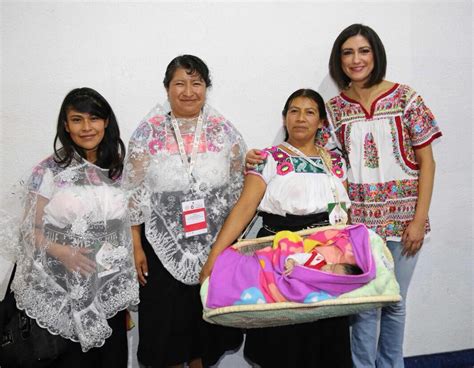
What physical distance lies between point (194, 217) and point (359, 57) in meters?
1.05

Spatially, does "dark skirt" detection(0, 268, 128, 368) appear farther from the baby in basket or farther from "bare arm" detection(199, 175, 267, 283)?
the baby in basket

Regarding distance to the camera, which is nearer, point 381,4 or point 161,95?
point 161,95

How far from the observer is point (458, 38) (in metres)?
2.50

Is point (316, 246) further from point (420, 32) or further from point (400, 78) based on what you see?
point (420, 32)

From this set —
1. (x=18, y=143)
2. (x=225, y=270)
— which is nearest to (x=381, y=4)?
(x=225, y=270)

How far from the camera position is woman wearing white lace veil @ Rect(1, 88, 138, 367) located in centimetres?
161

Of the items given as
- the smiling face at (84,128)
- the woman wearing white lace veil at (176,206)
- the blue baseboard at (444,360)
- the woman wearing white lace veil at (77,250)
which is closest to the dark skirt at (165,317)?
the woman wearing white lace veil at (176,206)

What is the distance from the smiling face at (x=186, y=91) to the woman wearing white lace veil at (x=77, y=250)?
0.31m

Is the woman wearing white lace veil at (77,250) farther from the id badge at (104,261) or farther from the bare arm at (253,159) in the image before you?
the bare arm at (253,159)

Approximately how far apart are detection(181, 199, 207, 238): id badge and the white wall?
624 mm

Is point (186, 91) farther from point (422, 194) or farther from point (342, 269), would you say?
point (422, 194)

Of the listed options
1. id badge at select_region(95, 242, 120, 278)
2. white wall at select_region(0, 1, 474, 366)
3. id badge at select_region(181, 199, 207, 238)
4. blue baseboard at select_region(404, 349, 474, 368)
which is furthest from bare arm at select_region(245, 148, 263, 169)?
blue baseboard at select_region(404, 349, 474, 368)

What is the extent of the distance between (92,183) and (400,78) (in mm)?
1794

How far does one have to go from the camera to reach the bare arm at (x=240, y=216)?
1766 millimetres
